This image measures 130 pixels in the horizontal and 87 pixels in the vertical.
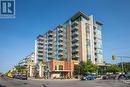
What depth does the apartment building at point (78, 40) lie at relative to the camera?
12049 centimetres

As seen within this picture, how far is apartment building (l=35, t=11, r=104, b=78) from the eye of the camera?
120488mm

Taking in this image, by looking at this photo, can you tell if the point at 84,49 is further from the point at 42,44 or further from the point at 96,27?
the point at 42,44

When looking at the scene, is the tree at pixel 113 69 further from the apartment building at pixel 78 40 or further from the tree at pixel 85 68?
the tree at pixel 85 68

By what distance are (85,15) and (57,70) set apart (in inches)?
1325

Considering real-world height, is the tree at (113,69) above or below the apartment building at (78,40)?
below

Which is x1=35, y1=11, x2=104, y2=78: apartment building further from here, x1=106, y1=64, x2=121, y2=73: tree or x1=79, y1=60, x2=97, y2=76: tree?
x1=79, y1=60, x2=97, y2=76: tree

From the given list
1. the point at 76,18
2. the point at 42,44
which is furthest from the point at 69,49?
the point at 42,44

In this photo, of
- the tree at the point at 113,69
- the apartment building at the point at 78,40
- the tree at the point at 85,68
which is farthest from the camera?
the apartment building at the point at 78,40

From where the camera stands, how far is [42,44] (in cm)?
15712

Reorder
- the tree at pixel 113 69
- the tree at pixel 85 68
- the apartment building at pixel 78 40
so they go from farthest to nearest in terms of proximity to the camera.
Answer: the apartment building at pixel 78 40, the tree at pixel 113 69, the tree at pixel 85 68

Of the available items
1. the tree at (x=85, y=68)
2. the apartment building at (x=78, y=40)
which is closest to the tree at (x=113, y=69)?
the apartment building at (x=78, y=40)

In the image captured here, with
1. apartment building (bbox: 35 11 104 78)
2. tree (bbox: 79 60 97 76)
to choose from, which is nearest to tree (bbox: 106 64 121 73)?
apartment building (bbox: 35 11 104 78)

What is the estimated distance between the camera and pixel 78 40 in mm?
121375

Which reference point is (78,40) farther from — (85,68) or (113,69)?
(85,68)
